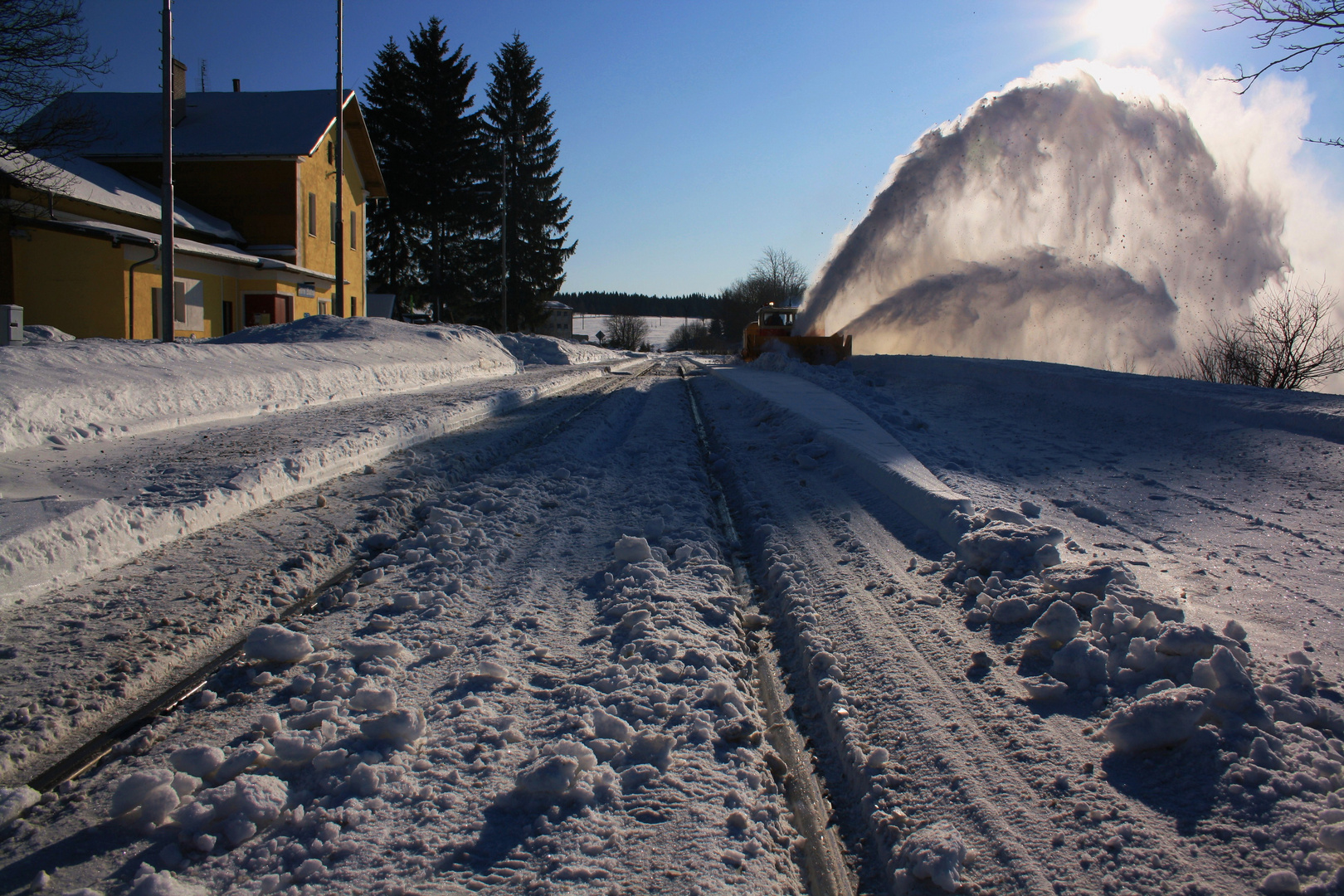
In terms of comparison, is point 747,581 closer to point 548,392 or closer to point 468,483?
point 468,483

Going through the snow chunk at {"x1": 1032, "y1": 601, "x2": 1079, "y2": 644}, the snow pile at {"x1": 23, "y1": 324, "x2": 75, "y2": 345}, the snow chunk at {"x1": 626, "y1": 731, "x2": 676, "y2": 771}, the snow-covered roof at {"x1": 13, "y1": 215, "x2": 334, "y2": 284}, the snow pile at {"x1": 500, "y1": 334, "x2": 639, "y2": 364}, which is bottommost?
the snow chunk at {"x1": 626, "y1": 731, "x2": 676, "y2": 771}

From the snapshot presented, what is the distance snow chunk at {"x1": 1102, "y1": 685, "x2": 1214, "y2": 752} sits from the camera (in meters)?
Result: 2.66

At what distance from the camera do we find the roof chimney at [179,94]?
29.3 m

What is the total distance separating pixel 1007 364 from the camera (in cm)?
1574

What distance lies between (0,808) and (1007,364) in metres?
16.6

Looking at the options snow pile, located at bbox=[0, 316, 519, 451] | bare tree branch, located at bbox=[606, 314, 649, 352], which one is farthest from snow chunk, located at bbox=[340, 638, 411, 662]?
bare tree branch, located at bbox=[606, 314, 649, 352]

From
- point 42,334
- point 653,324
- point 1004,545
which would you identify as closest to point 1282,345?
point 1004,545

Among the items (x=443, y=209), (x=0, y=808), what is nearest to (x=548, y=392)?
(x=0, y=808)

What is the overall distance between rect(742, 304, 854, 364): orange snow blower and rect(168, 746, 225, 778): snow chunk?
20601 mm

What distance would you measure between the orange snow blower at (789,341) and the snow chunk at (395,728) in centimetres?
2021

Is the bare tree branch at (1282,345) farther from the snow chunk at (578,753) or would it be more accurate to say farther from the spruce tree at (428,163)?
the spruce tree at (428,163)

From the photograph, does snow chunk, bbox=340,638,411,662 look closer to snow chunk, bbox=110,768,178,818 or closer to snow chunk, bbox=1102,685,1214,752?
snow chunk, bbox=110,768,178,818

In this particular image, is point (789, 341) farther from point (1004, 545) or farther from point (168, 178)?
point (1004, 545)

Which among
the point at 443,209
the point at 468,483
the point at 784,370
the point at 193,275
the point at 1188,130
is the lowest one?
the point at 468,483
